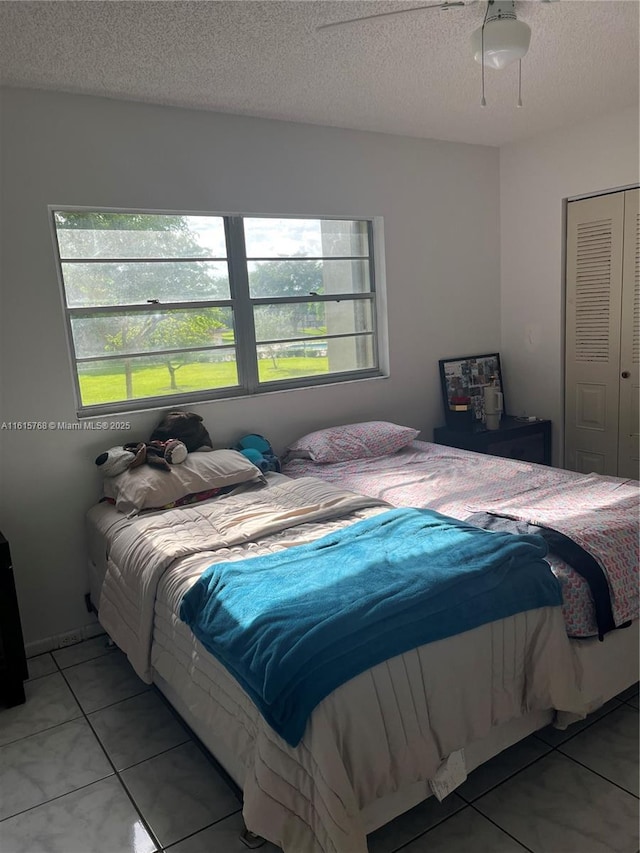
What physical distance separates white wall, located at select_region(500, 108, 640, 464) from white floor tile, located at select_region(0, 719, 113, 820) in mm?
3370

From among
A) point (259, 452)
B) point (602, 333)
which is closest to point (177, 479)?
point (259, 452)

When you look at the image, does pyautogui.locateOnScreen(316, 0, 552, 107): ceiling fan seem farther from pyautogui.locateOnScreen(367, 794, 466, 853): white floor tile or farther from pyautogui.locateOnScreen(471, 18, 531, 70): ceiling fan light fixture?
pyautogui.locateOnScreen(367, 794, 466, 853): white floor tile

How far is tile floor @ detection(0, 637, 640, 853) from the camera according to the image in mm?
1717

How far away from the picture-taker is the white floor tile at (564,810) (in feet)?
5.47

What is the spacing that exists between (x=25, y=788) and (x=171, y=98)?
2911mm

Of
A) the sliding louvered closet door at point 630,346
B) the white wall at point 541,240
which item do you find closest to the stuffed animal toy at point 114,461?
the white wall at point 541,240

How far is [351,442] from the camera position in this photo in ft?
11.2

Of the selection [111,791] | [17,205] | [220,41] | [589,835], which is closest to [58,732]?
[111,791]

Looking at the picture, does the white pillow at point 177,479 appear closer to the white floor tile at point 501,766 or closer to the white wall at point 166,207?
the white wall at point 166,207

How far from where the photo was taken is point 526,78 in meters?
2.89

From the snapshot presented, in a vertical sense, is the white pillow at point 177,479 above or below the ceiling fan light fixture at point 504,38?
below

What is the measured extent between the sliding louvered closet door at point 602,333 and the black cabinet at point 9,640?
3.46m

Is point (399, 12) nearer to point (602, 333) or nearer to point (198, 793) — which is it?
point (602, 333)

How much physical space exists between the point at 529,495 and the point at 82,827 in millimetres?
2056
